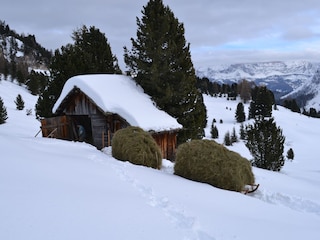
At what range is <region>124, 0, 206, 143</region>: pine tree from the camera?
61.6 ft

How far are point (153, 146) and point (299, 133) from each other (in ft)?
202

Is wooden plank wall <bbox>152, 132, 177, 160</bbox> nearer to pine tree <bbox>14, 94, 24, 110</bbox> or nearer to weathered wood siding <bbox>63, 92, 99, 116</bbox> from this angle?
weathered wood siding <bbox>63, 92, 99, 116</bbox>

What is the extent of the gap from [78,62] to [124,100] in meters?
8.09

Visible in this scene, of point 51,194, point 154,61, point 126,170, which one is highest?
point 154,61

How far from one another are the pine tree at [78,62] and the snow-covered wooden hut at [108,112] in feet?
10.3

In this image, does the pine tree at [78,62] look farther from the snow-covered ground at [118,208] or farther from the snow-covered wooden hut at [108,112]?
the snow-covered ground at [118,208]

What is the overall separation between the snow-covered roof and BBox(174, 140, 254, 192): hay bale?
4.80 meters

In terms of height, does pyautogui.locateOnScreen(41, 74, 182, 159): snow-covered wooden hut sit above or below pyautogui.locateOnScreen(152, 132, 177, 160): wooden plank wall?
above

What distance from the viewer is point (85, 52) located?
2377 cm

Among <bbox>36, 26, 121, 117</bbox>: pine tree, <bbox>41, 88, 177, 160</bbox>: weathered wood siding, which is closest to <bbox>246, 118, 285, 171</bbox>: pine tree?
<bbox>41, 88, 177, 160</bbox>: weathered wood siding

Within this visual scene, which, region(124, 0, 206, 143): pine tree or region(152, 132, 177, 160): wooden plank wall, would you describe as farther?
region(124, 0, 206, 143): pine tree

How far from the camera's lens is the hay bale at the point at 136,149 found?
459 inches

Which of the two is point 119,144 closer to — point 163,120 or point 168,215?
point 163,120

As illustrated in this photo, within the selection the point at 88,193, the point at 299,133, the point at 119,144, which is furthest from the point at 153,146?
the point at 299,133
